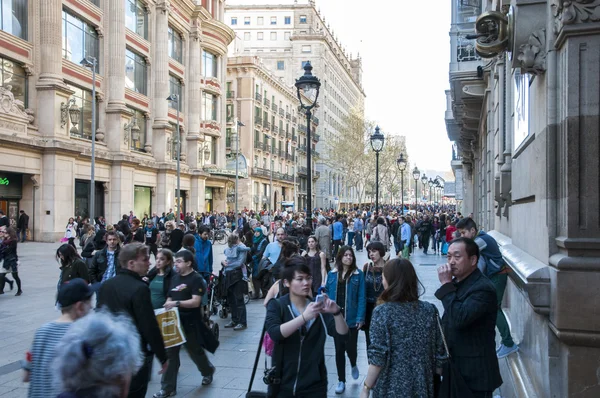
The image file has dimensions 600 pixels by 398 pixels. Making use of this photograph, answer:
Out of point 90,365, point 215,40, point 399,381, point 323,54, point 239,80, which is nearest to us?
point 90,365

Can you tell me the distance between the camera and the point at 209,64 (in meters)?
49.2

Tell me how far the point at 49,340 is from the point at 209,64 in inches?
1884

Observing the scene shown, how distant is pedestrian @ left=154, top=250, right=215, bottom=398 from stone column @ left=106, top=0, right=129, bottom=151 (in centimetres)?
2929

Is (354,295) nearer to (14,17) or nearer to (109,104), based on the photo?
(14,17)

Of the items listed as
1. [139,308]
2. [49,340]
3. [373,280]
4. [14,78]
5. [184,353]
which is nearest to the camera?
[49,340]

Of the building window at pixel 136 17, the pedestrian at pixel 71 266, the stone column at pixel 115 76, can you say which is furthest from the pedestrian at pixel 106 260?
the building window at pixel 136 17

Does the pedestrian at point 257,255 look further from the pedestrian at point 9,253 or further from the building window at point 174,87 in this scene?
the building window at point 174,87

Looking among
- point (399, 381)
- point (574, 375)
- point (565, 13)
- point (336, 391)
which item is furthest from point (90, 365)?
point (336, 391)

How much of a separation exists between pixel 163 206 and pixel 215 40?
16902 mm

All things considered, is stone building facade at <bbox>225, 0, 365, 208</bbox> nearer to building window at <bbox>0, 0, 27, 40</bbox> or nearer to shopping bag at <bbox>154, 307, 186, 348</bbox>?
building window at <bbox>0, 0, 27, 40</bbox>

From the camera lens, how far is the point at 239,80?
204ft

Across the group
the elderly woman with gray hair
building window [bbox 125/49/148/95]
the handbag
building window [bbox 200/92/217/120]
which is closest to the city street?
the handbag

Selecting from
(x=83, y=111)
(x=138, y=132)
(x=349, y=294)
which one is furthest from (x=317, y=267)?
(x=138, y=132)

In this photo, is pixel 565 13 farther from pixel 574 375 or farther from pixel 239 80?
pixel 239 80
